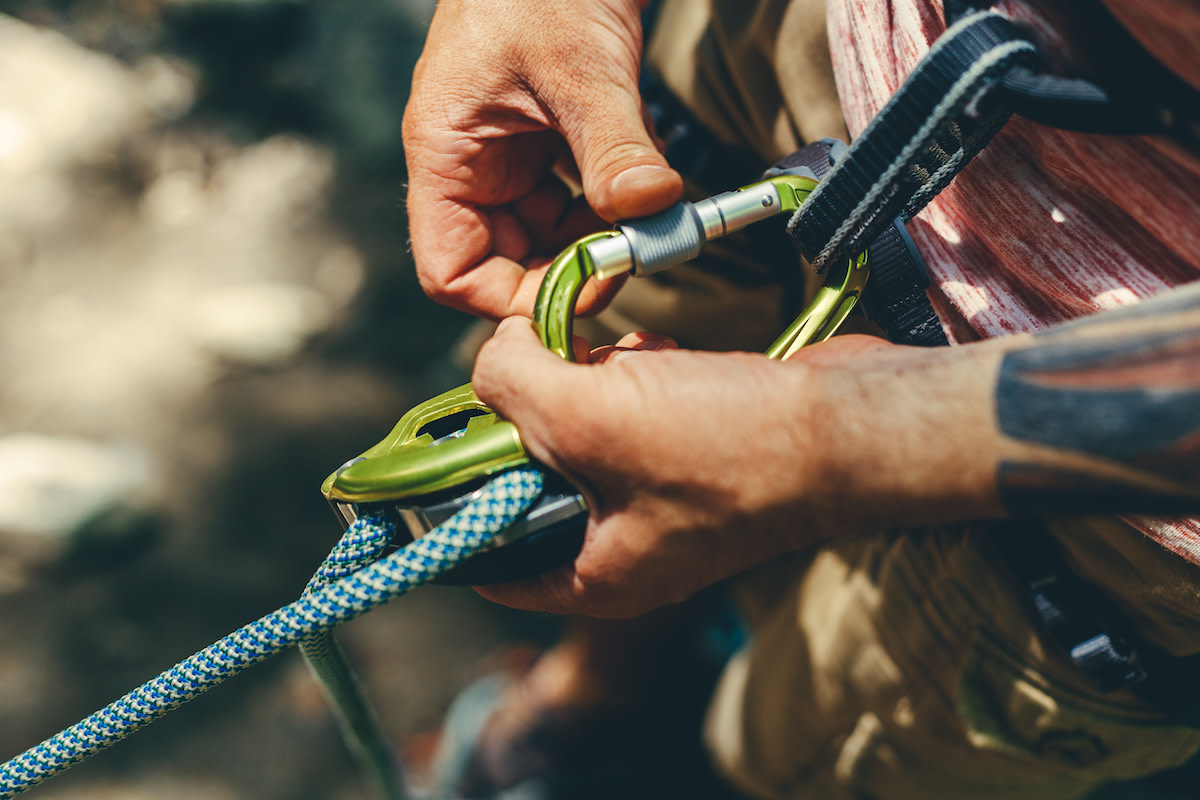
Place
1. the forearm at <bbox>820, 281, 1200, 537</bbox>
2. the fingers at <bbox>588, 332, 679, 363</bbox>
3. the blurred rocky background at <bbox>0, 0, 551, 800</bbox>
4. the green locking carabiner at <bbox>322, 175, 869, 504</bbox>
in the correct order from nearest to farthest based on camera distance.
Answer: the forearm at <bbox>820, 281, 1200, 537</bbox> < the green locking carabiner at <bbox>322, 175, 869, 504</bbox> < the fingers at <bbox>588, 332, 679, 363</bbox> < the blurred rocky background at <bbox>0, 0, 551, 800</bbox>

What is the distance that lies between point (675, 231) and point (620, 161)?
0.08 meters

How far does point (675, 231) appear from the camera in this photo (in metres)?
0.54

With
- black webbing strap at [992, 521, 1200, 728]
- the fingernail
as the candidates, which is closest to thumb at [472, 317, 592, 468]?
the fingernail

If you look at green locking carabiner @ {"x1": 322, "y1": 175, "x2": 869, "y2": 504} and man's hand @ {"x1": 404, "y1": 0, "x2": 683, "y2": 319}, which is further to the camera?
man's hand @ {"x1": 404, "y1": 0, "x2": 683, "y2": 319}

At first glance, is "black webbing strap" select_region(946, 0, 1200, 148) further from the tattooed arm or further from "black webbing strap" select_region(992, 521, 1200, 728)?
"black webbing strap" select_region(992, 521, 1200, 728)

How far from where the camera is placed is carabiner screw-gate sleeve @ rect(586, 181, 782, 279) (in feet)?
1.74

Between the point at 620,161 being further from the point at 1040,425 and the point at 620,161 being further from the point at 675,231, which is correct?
the point at 1040,425

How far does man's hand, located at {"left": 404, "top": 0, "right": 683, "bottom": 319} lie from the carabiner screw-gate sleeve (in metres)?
0.03

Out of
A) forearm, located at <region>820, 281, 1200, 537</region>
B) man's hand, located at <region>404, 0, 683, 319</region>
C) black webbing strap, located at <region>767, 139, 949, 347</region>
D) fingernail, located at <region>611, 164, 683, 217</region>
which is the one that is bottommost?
forearm, located at <region>820, 281, 1200, 537</region>

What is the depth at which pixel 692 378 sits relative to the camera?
1.50 ft

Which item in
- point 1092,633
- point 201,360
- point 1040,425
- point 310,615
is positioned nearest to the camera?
point 1040,425

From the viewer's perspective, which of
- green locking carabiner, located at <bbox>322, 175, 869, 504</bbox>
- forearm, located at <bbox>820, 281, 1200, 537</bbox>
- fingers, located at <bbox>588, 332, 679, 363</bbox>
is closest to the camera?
forearm, located at <bbox>820, 281, 1200, 537</bbox>

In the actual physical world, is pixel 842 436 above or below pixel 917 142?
below

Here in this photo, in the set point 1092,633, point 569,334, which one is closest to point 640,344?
point 569,334
